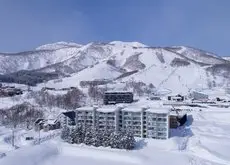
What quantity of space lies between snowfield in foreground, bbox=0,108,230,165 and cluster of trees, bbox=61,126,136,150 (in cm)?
46

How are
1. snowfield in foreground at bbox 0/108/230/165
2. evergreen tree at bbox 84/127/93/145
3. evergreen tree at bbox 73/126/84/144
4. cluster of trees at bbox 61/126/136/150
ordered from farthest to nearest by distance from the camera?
evergreen tree at bbox 73/126/84/144, evergreen tree at bbox 84/127/93/145, cluster of trees at bbox 61/126/136/150, snowfield in foreground at bbox 0/108/230/165

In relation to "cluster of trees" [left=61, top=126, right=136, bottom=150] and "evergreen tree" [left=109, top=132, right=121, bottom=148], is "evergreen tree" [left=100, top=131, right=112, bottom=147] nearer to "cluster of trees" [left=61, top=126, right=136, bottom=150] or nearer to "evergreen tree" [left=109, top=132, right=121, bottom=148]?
"cluster of trees" [left=61, top=126, right=136, bottom=150]

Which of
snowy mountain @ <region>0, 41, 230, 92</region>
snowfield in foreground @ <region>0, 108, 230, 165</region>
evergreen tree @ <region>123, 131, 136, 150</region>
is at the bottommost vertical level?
snowfield in foreground @ <region>0, 108, 230, 165</region>

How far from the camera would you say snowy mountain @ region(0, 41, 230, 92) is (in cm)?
6706

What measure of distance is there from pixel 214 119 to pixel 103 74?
54.4m

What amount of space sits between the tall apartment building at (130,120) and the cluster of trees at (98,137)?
150 cm

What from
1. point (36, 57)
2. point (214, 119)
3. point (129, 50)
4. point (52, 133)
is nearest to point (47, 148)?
point (52, 133)

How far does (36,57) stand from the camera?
510 feet

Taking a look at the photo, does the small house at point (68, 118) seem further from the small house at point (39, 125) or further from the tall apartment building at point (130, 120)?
the small house at point (39, 125)

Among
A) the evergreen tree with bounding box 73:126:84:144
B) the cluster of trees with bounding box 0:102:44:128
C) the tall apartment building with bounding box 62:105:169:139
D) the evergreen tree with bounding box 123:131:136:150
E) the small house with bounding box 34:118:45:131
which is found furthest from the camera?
the cluster of trees with bounding box 0:102:44:128

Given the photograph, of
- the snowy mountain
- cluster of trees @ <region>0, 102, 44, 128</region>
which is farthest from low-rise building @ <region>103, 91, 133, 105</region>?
the snowy mountain

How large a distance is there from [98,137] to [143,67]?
210 feet

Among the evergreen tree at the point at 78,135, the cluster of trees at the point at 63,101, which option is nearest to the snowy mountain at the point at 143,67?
the cluster of trees at the point at 63,101

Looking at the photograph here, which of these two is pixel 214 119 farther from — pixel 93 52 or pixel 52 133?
pixel 93 52
